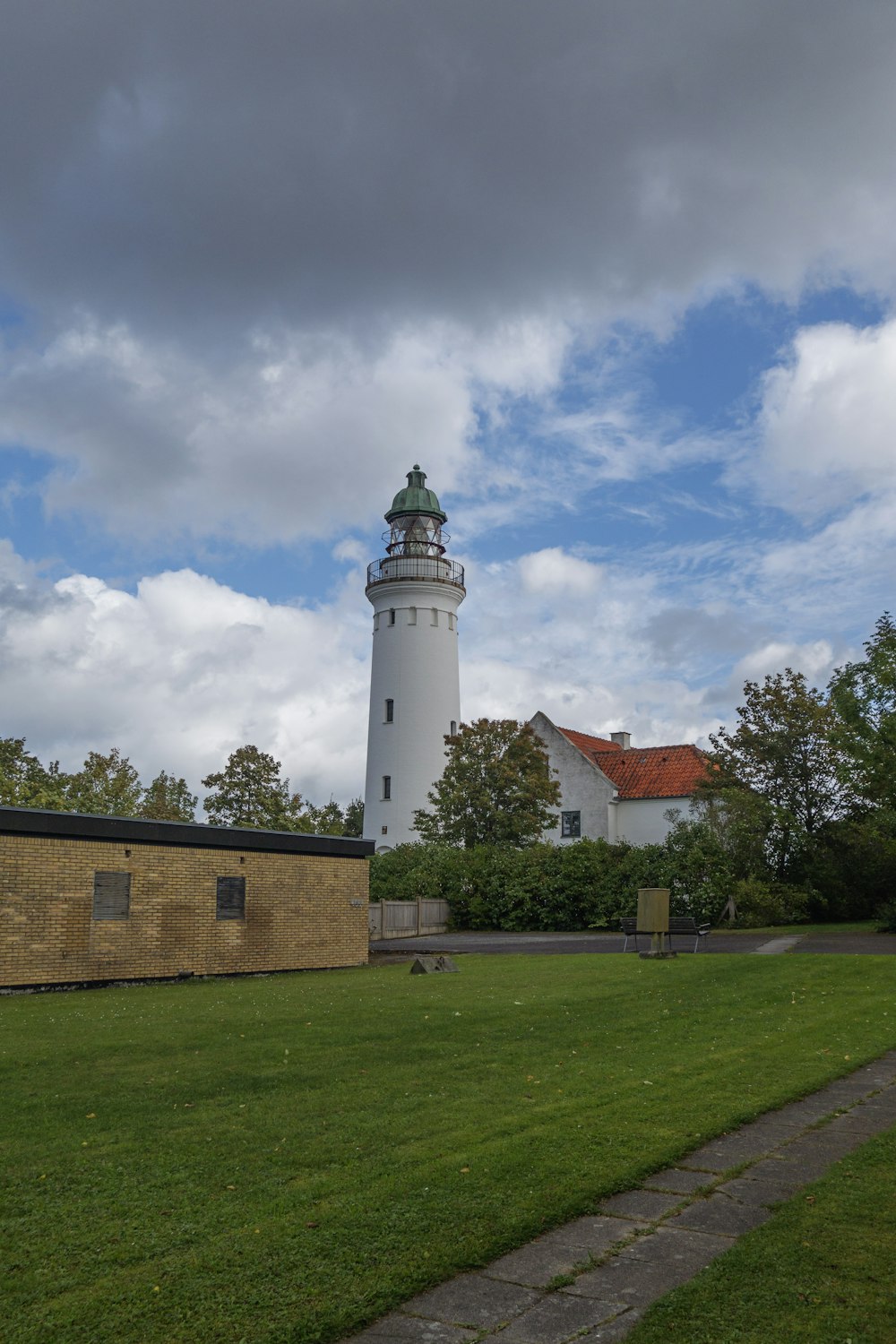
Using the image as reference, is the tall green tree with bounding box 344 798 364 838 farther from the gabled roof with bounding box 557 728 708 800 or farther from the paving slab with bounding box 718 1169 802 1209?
the paving slab with bounding box 718 1169 802 1209

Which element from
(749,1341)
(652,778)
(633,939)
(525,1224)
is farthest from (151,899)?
(652,778)

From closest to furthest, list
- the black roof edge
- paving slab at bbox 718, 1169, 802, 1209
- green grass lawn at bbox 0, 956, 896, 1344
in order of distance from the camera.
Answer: green grass lawn at bbox 0, 956, 896, 1344, paving slab at bbox 718, 1169, 802, 1209, the black roof edge

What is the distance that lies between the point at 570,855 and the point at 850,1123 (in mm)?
28766

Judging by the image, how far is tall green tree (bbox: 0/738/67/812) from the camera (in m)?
44.9

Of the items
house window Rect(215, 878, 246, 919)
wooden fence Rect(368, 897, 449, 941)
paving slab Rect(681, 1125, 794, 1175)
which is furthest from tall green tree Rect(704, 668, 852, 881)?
paving slab Rect(681, 1125, 794, 1175)

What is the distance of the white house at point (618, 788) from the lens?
161 ft

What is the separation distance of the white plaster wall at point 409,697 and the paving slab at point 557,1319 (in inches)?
1635

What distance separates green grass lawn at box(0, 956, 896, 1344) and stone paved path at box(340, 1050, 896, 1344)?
0.16 meters

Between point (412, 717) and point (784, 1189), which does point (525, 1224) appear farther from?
point (412, 717)

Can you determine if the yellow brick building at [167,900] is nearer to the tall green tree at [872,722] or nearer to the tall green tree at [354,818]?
the tall green tree at [872,722]

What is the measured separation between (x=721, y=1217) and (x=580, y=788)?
149 ft

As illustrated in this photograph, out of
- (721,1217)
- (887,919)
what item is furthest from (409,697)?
(721,1217)

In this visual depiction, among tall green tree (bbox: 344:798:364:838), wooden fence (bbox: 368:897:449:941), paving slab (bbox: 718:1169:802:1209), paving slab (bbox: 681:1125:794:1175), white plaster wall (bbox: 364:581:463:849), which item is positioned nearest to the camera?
paving slab (bbox: 718:1169:802:1209)

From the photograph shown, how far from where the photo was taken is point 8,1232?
17.0 feet
